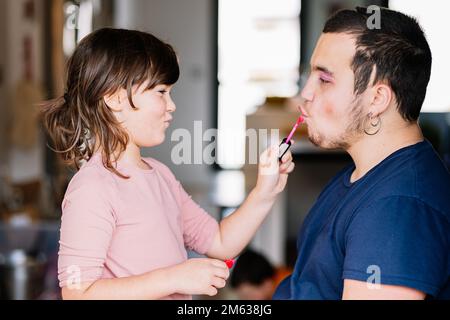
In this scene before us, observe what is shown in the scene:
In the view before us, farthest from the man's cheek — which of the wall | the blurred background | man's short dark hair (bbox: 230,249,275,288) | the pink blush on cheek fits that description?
the wall

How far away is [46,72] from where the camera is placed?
10.5 ft

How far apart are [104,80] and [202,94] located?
5731mm

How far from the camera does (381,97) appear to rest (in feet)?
2.83

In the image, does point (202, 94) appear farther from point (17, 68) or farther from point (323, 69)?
point (323, 69)

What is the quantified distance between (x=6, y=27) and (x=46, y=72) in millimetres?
291

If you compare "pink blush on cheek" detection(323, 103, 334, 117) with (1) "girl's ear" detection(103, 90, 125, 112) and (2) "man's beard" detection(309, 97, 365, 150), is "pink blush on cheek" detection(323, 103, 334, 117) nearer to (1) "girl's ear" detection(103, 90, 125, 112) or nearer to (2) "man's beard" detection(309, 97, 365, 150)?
(2) "man's beard" detection(309, 97, 365, 150)

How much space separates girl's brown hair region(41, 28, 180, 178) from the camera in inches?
28.5

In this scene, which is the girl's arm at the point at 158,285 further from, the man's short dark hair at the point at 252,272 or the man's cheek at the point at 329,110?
the man's short dark hair at the point at 252,272

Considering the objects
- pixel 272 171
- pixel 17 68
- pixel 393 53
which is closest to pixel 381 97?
pixel 393 53

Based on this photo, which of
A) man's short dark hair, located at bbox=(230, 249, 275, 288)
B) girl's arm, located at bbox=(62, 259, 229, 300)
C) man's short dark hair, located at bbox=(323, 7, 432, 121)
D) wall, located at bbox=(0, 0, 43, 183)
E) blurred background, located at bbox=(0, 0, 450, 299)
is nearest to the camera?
girl's arm, located at bbox=(62, 259, 229, 300)

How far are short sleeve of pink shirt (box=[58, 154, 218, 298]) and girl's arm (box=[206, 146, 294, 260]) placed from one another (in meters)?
0.14

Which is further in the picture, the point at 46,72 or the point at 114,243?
the point at 46,72
